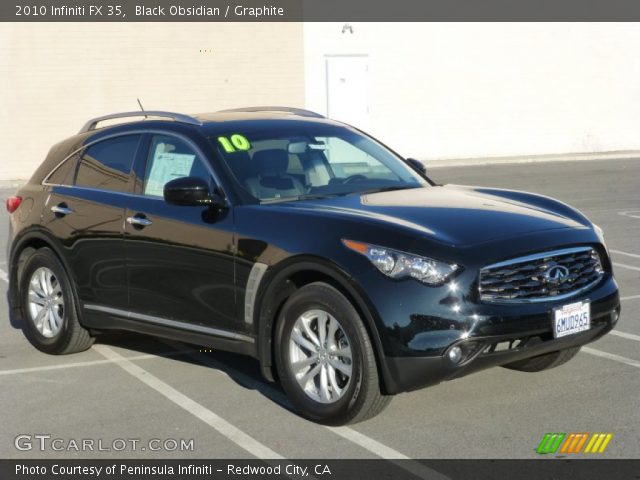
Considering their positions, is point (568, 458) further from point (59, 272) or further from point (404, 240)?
point (59, 272)

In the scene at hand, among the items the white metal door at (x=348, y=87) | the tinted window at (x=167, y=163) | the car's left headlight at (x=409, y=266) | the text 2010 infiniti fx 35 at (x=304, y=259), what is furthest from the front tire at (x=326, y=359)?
the white metal door at (x=348, y=87)

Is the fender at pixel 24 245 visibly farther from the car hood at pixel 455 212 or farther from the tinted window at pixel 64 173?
the car hood at pixel 455 212

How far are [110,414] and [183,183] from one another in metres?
1.47

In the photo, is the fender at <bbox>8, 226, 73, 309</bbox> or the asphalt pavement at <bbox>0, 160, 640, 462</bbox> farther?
the fender at <bbox>8, 226, 73, 309</bbox>

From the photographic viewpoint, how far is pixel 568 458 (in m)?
5.33

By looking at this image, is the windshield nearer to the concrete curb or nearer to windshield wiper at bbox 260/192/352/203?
windshield wiper at bbox 260/192/352/203

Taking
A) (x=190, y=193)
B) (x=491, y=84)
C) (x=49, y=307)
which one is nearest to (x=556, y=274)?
(x=190, y=193)

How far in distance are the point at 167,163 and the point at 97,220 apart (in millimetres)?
694

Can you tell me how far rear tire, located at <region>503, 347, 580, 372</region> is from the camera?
6.93 m

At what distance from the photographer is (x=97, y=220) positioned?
751 cm

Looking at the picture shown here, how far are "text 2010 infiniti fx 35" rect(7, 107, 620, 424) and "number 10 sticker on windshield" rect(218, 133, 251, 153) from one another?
13 mm

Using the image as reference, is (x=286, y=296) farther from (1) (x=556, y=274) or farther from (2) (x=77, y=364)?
(2) (x=77, y=364)
